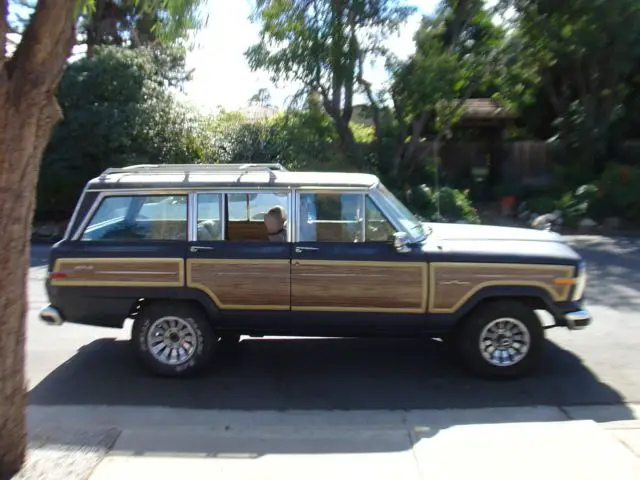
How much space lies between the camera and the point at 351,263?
622cm

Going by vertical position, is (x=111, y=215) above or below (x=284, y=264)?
above

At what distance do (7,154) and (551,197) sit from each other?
17.1 m

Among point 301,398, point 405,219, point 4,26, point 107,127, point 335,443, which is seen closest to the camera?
point 4,26

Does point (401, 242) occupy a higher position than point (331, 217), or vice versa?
point (331, 217)

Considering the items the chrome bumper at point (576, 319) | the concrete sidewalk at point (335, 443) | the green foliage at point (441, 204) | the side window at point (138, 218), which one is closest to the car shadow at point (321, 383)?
the concrete sidewalk at point (335, 443)

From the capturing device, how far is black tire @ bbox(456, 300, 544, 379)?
6223 millimetres

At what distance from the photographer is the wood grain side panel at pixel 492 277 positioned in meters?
6.12

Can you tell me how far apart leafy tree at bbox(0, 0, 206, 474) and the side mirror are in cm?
316

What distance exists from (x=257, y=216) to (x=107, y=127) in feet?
38.9

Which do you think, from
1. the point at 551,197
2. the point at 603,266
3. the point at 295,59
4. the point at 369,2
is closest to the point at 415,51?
the point at 369,2

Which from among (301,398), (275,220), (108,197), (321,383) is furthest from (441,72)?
(301,398)

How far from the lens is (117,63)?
719 inches

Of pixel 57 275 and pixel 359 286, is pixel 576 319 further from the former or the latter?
pixel 57 275

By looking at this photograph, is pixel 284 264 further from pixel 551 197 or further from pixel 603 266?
pixel 551 197
